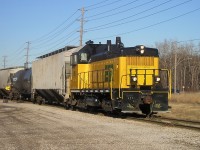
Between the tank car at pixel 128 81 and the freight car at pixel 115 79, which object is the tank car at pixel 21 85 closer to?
the freight car at pixel 115 79

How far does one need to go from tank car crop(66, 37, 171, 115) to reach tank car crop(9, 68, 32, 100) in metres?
17.6

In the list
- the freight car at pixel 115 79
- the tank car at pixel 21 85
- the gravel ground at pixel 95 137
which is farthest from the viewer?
the tank car at pixel 21 85

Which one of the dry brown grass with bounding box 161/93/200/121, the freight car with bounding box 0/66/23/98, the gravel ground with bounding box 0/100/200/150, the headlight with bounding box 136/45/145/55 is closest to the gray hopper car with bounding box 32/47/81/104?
the headlight with bounding box 136/45/145/55

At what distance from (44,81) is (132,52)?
14.3 m

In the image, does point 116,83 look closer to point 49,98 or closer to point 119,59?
point 119,59

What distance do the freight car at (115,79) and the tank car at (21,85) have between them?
1284 cm

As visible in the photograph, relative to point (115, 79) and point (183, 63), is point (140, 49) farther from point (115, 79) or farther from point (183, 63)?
point (183, 63)

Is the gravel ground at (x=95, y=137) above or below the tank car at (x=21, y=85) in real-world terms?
below

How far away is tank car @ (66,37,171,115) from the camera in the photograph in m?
16.0

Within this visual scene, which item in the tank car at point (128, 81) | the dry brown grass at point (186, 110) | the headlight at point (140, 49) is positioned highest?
the headlight at point (140, 49)

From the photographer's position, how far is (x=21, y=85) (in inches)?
1511

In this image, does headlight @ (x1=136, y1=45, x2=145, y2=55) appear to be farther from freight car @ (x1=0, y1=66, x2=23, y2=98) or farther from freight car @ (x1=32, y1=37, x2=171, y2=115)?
freight car @ (x1=0, y1=66, x2=23, y2=98)

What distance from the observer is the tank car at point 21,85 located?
36194 mm

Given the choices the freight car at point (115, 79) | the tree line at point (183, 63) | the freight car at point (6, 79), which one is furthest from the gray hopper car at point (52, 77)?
the tree line at point (183, 63)
